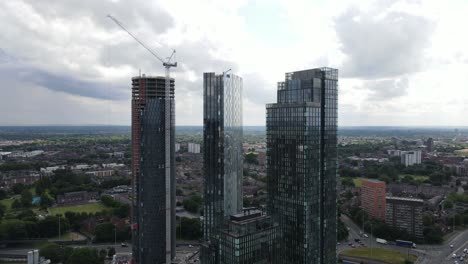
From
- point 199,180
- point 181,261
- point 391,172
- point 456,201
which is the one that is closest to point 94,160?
point 199,180

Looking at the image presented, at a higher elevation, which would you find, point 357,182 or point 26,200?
point 26,200

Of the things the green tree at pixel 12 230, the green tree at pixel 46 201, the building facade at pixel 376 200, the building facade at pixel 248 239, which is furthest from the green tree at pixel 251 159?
the building facade at pixel 248 239

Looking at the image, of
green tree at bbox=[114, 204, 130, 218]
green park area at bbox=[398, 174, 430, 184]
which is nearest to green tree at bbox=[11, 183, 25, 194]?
green tree at bbox=[114, 204, 130, 218]

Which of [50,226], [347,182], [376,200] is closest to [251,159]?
[347,182]

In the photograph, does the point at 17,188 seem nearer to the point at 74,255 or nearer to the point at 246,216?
the point at 74,255

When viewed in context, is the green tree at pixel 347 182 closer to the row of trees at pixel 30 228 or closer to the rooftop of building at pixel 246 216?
the row of trees at pixel 30 228

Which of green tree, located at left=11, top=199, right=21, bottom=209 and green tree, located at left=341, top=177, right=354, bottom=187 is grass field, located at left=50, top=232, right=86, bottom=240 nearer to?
green tree, located at left=11, top=199, right=21, bottom=209

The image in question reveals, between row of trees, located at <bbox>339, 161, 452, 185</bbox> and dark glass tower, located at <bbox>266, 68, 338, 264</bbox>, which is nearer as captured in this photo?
dark glass tower, located at <bbox>266, 68, 338, 264</bbox>
